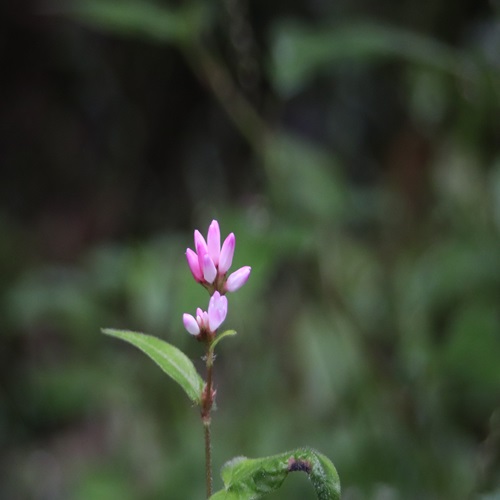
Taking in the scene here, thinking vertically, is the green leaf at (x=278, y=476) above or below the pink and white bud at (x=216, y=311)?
below

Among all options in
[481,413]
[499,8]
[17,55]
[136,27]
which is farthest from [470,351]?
[17,55]

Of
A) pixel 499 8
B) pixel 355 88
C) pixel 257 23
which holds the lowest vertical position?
pixel 499 8

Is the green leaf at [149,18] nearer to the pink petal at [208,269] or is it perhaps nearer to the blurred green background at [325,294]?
the blurred green background at [325,294]

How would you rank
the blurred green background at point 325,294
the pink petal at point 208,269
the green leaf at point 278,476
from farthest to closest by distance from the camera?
the blurred green background at point 325,294, the pink petal at point 208,269, the green leaf at point 278,476

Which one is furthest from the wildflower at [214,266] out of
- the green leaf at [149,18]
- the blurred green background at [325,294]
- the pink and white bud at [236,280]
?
the green leaf at [149,18]

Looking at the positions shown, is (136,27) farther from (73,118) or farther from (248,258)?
(73,118)

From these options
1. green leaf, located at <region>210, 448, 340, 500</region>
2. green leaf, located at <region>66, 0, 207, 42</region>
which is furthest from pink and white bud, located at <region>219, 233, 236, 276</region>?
green leaf, located at <region>66, 0, 207, 42</region>

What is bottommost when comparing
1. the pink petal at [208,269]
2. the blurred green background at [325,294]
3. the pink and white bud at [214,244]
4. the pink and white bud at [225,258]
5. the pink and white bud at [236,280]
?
the pink and white bud at [236,280]
